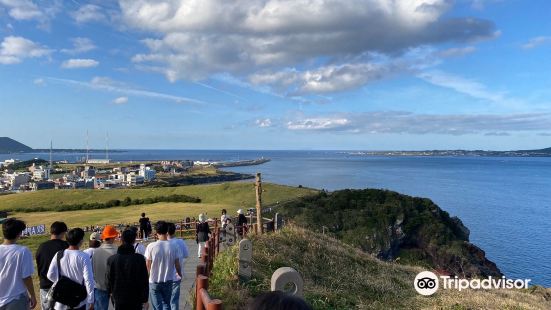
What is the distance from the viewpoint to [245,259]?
953 cm

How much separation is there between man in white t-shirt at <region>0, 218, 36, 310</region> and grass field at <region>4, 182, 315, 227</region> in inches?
1112

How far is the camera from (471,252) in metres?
31.9

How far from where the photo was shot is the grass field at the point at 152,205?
36.6 meters

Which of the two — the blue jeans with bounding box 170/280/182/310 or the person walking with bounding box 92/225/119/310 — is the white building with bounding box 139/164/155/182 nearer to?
the blue jeans with bounding box 170/280/182/310

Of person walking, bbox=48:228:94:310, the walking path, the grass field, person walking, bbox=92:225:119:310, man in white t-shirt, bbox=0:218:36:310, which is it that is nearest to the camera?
man in white t-shirt, bbox=0:218:36:310

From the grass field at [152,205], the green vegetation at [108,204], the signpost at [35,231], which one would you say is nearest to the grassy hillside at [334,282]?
the grass field at [152,205]

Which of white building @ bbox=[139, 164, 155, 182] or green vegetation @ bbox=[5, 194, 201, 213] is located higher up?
green vegetation @ bbox=[5, 194, 201, 213]

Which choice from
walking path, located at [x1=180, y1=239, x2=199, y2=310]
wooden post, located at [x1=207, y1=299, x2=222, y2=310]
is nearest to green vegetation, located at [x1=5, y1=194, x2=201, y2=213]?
walking path, located at [x1=180, y1=239, x2=199, y2=310]

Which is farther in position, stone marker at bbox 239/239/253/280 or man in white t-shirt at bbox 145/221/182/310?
stone marker at bbox 239/239/253/280

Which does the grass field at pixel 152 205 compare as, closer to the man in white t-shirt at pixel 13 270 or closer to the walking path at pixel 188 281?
the walking path at pixel 188 281

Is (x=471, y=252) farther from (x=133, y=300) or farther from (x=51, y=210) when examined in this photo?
(x=51, y=210)

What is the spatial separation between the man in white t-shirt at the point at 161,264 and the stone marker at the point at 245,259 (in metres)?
2.38

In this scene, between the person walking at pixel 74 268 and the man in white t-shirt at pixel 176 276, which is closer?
the person walking at pixel 74 268

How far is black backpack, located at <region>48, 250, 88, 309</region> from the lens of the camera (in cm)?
564
